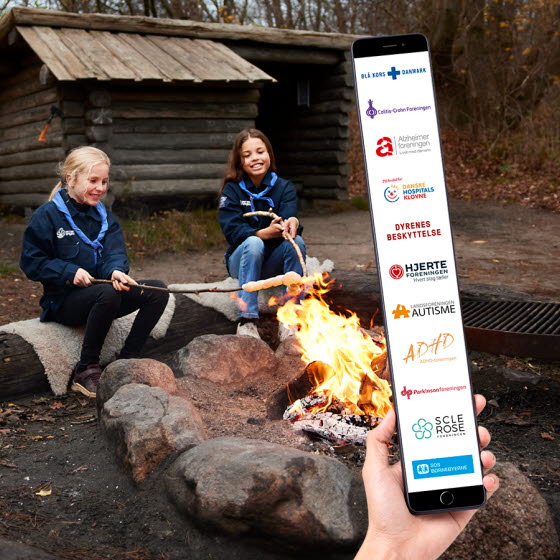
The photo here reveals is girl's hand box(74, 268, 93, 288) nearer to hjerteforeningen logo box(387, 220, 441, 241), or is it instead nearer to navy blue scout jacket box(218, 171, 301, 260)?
navy blue scout jacket box(218, 171, 301, 260)

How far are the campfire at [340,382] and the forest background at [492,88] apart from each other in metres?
10.0

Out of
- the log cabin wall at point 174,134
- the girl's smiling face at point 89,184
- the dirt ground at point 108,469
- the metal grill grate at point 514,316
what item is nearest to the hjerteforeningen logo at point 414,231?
the dirt ground at point 108,469

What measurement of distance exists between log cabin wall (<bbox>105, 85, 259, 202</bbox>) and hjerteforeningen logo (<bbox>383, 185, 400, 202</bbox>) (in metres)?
8.73

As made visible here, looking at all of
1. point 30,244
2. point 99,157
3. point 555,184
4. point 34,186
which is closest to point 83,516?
point 30,244

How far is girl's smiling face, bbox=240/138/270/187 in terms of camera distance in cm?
517

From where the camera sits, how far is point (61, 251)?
14.4 feet

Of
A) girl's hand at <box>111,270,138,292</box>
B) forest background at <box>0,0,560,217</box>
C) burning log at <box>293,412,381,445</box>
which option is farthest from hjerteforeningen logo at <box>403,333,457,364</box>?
forest background at <box>0,0,560,217</box>

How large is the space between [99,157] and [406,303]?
3.40 m

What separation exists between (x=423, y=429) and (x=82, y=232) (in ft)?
11.6

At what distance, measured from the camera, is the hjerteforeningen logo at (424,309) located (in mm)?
1358

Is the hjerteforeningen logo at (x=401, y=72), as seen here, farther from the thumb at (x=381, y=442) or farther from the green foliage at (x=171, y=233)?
the green foliage at (x=171, y=233)

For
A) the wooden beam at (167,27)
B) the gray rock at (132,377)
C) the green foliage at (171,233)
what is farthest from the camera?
the wooden beam at (167,27)

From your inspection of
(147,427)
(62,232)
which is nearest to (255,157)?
(62,232)

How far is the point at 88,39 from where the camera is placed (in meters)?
9.71
